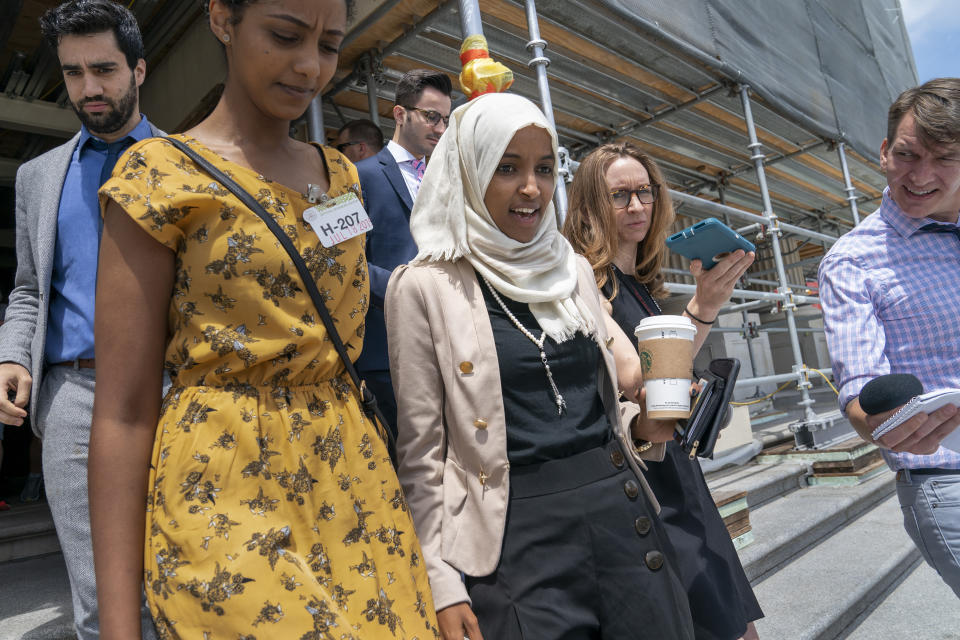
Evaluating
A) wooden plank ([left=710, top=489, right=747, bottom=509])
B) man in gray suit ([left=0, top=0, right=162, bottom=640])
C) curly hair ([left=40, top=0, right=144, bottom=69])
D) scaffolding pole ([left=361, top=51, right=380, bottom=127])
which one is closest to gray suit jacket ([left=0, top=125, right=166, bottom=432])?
man in gray suit ([left=0, top=0, right=162, bottom=640])

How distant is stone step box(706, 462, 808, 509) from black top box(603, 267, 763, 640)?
2525 millimetres

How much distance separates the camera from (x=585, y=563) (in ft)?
4.07

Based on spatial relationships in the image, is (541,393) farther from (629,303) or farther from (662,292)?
(662,292)

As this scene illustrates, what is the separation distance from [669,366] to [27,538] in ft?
13.0

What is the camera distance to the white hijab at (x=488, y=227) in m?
1.39

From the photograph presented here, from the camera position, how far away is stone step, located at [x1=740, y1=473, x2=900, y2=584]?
11.3ft

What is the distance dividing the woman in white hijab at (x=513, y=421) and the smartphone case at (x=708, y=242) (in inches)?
13.9

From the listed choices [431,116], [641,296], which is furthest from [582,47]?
[641,296]

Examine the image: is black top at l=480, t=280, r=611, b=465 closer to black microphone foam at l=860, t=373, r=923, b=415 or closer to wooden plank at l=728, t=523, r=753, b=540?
black microphone foam at l=860, t=373, r=923, b=415

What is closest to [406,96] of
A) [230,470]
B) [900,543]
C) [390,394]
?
[390,394]

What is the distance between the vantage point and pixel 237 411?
3.05 feet

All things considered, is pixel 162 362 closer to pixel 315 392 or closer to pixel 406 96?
pixel 315 392

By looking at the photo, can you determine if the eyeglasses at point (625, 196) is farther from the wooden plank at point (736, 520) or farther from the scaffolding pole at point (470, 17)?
the wooden plank at point (736, 520)

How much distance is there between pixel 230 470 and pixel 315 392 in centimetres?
18
